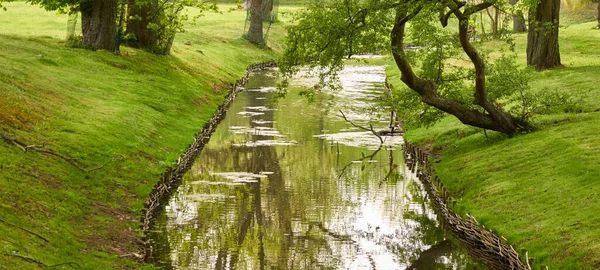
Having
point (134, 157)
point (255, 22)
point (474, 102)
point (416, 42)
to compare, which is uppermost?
point (416, 42)

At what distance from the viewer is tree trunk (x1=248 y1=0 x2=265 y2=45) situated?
7144 centimetres

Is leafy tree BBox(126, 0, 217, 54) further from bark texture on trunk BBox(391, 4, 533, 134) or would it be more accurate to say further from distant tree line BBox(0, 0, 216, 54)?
bark texture on trunk BBox(391, 4, 533, 134)

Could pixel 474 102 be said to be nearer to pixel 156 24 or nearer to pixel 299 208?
pixel 299 208

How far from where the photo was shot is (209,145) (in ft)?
108

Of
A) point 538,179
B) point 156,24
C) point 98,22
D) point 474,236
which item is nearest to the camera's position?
point 474,236

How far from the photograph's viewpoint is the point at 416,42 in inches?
1181

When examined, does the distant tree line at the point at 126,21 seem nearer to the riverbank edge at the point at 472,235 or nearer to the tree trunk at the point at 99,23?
the tree trunk at the point at 99,23

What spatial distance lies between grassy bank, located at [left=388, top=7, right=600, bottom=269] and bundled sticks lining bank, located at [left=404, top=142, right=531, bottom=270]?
307 mm

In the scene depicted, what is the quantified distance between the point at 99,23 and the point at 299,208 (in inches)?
877

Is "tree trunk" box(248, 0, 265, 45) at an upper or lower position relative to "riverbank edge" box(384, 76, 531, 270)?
upper

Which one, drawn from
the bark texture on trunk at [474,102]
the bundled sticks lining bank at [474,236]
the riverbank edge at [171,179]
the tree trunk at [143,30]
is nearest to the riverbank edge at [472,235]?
the bundled sticks lining bank at [474,236]

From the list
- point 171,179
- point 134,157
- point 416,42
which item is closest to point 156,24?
point 416,42

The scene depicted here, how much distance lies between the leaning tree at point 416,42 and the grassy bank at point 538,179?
1.46m

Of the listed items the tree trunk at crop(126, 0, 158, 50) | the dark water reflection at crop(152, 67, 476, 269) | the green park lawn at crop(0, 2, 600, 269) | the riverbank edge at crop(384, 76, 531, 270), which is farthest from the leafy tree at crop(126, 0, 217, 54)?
the riverbank edge at crop(384, 76, 531, 270)
